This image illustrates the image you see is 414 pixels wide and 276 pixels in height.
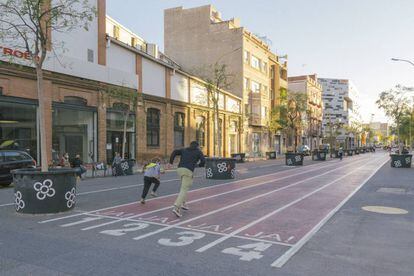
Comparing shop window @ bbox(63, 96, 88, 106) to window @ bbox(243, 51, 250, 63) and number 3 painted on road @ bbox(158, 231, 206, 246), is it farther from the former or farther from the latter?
window @ bbox(243, 51, 250, 63)

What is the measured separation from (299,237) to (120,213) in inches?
168

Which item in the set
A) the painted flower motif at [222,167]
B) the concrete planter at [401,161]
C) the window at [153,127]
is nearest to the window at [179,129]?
the window at [153,127]

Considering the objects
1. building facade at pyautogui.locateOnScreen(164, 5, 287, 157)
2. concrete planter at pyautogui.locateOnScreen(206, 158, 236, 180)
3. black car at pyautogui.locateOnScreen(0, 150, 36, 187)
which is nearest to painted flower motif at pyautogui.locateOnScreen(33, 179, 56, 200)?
black car at pyautogui.locateOnScreen(0, 150, 36, 187)

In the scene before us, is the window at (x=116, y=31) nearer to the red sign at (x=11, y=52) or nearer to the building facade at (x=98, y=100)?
the building facade at (x=98, y=100)

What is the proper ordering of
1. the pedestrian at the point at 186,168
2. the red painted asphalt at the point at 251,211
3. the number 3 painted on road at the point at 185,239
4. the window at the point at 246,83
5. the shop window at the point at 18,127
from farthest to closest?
the window at the point at 246,83 → the shop window at the point at 18,127 → the pedestrian at the point at 186,168 → the red painted asphalt at the point at 251,211 → the number 3 painted on road at the point at 185,239

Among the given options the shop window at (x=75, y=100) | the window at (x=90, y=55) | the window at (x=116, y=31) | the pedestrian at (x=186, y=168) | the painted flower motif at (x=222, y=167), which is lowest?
the painted flower motif at (x=222, y=167)

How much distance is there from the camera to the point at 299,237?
6.86 m

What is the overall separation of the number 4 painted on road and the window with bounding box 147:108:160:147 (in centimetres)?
2565

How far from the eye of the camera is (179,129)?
116 ft

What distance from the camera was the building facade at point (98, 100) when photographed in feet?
68.3

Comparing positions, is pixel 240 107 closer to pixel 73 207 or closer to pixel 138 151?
pixel 138 151

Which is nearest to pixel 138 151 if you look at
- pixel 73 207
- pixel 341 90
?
pixel 73 207

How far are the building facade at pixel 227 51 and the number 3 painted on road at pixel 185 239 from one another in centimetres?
3992

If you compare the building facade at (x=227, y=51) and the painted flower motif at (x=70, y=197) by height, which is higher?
the building facade at (x=227, y=51)
